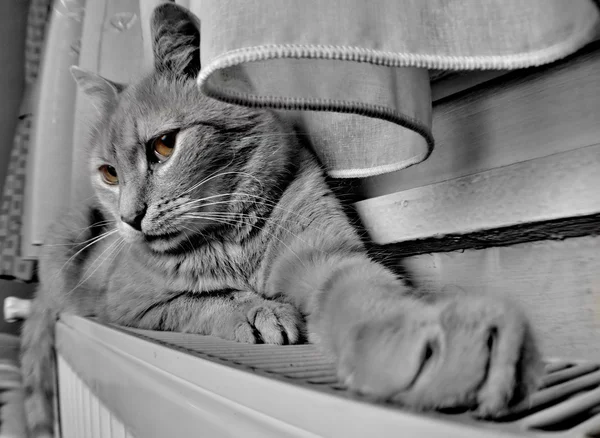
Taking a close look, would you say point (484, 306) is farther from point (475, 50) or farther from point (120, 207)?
point (120, 207)

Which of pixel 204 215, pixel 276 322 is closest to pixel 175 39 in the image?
pixel 204 215

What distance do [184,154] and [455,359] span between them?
770 millimetres

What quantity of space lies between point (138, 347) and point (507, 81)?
0.63m

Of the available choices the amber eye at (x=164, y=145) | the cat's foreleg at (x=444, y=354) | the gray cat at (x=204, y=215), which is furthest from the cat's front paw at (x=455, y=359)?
the amber eye at (x=164, y=145)

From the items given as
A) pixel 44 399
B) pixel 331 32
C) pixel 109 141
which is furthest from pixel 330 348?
pixel 44 399

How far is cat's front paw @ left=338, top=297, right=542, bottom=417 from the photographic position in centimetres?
28

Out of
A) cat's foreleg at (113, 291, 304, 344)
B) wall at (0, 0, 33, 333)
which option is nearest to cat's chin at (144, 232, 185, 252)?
→ cat's foreleg at (113, 291, 304, 344)

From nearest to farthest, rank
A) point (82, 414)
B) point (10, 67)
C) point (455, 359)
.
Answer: point (455, 359)
point (82, 414)
point (10, 67)

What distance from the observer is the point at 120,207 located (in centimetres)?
99

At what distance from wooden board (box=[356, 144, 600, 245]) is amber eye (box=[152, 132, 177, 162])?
0.43m

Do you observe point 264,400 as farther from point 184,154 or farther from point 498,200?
point 184,154

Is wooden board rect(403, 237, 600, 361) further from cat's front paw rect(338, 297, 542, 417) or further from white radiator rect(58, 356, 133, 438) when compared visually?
white radiator rect(58, 356, 133, 438)

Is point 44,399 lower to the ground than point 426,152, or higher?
lower

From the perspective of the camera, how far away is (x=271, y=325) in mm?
718
